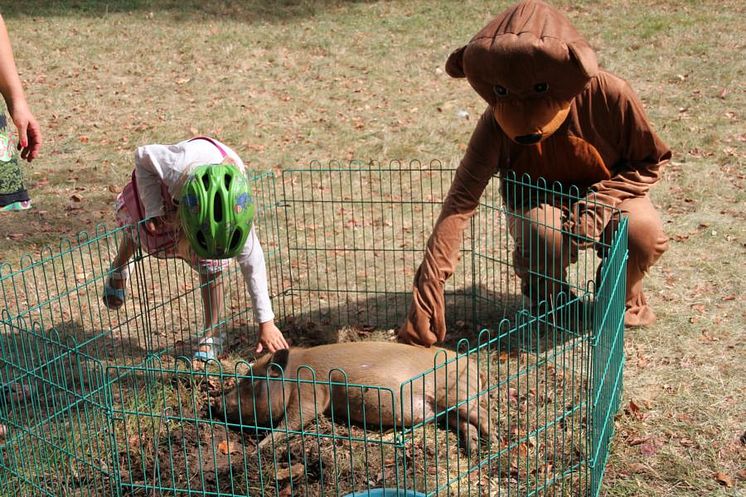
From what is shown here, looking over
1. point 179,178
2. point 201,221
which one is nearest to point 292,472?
point 201,221

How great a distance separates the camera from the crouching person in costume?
410 centimetres

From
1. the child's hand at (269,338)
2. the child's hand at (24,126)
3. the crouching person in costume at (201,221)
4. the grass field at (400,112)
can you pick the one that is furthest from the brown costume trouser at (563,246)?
the child's hand at (24,126)

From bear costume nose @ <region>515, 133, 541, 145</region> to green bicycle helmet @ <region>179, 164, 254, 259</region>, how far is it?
5.26ft

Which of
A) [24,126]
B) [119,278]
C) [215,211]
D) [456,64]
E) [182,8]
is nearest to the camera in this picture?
[215,211]

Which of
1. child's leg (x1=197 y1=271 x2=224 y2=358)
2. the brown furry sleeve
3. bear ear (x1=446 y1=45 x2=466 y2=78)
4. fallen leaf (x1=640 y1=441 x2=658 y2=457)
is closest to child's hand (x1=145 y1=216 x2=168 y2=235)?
child's leg (x1=197 y1=271 x2=224 y2=358)

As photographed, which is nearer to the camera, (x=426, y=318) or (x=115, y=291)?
(x=426, y=318)

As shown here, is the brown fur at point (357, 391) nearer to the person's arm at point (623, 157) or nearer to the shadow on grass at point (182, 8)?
the person's arm at point (623, 157)

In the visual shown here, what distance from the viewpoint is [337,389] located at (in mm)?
4574

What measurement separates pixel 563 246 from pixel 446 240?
763 mm

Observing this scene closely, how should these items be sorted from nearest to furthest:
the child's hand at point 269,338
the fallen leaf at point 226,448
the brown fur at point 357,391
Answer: the fallen leaf at point 226,448, the brown fur at point 357,391, the child's hand at point 269,338

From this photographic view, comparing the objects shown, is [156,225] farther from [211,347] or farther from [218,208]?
[218,208]

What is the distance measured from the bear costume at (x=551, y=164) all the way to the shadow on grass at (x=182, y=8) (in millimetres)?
9875

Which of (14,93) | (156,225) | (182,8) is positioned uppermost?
(182,8)

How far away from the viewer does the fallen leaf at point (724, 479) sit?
4074mm
